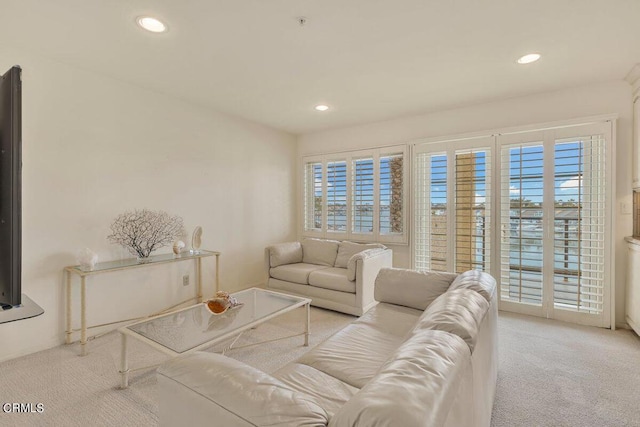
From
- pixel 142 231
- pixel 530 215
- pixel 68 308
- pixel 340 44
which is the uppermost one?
pixel 340 44

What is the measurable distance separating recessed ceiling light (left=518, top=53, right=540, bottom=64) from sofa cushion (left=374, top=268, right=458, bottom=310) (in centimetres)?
190

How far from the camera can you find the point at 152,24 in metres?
2.09

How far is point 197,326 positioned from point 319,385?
3.86 ft

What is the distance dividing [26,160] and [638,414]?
4.66 metres

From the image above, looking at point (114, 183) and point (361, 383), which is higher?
point (114, 183)

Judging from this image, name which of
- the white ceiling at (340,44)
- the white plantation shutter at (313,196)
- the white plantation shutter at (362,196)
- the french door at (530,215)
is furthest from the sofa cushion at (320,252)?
the white ceiling at (340,44)

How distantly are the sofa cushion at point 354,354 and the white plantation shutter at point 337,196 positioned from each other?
9.17 feet

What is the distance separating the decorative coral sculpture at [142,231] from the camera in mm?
3064

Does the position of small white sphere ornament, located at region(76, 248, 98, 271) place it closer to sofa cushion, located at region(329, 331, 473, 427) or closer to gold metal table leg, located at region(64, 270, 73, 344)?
gold metal table leg, located at region(64, 270, 73, 344)

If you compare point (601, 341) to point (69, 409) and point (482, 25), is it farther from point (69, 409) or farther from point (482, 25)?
point (69, 409)

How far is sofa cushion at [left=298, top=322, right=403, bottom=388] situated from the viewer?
59.2 inches

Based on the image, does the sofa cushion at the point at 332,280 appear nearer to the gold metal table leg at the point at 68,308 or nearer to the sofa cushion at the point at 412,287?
the sofa cushion at the point at 412,287

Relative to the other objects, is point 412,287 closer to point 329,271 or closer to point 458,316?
point 458,316

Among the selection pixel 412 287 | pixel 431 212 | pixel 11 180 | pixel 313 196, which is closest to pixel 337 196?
pixel 313 196
